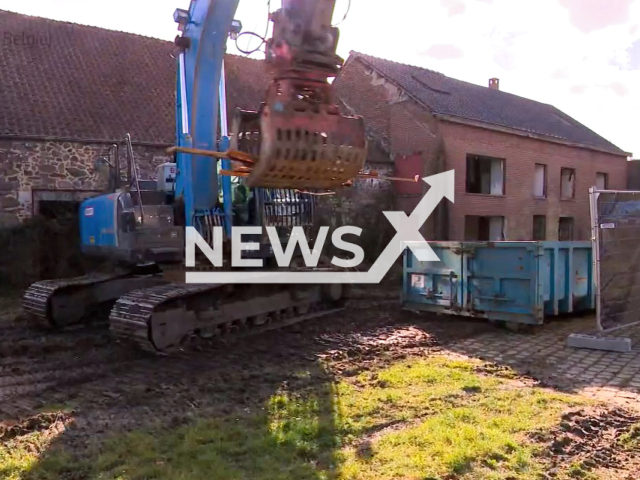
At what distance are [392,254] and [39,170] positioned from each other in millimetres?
8293

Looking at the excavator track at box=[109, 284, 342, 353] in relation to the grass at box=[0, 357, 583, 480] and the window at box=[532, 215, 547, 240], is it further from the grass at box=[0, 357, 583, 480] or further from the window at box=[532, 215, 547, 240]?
the window at box=[532, 215, 547, 240]

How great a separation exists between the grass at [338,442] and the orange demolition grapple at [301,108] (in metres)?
1.92

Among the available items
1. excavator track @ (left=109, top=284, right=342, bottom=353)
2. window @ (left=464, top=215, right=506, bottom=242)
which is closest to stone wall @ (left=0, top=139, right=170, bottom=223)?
excavator track @ (left=109, top=284, right=342, bottom=353)

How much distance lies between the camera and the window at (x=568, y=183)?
24.6m

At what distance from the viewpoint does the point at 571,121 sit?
29.0 meters

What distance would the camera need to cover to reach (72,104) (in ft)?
48.3

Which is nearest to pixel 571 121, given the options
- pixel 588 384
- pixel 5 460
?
pixel 588 384

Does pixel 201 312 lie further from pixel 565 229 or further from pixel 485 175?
pixel 565 229

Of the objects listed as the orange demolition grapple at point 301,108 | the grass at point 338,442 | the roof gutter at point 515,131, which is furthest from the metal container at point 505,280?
the roof gutter at point 515,131

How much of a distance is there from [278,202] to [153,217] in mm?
1577

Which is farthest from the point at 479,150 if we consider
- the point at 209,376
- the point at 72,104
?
the point at 209,376

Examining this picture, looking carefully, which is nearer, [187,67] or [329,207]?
[187,67]

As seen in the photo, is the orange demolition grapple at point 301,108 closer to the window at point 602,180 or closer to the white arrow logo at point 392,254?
the white arrow logo at point 392,254

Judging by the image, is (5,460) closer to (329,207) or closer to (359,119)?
(359,119)
